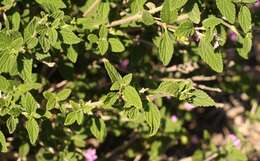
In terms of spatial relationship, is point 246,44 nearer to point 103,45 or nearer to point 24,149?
point 103,45

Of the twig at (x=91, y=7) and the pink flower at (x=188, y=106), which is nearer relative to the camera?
the twig at (x=91, y=7)

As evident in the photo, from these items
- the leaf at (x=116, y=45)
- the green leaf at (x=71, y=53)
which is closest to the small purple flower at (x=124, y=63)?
the leaf at (x=116, y=45)

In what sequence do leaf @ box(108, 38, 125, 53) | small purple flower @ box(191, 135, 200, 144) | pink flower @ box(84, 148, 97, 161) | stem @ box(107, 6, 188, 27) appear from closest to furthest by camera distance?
stem @ box(107, 6, 188, 27)
leaf @ box(108, 38, 125, 53)
pink flower @ box(84, 148, 97, 161)
small purple flower @ box(191, 135, 200, 144)

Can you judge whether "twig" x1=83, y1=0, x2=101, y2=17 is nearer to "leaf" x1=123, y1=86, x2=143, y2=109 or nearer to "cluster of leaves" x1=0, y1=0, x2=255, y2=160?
"cluster of leaves" x1=0, y1=0, x2=255, y2=160

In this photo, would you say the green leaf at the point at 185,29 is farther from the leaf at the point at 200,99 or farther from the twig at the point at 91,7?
the twig at the point at 91,7

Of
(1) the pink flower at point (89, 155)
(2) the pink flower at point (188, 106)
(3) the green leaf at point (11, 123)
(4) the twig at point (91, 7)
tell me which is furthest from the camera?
(2) the pink flower at point (188, 106)

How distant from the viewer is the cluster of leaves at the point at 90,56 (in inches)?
73.8

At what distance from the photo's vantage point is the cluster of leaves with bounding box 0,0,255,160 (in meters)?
1.88

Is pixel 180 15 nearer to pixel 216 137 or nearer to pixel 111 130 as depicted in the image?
pixel 111 130

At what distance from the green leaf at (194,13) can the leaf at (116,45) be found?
340 mm

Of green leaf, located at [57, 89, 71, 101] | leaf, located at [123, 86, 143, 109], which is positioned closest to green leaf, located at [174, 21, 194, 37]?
leaf, located at [123, 86, 143, 109]

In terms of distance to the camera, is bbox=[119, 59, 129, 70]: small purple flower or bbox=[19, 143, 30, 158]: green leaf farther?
bbox=[119, 59, 129, 70]: small purple flower

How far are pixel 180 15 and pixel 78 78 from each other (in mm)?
683

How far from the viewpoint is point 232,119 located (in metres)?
3.73
